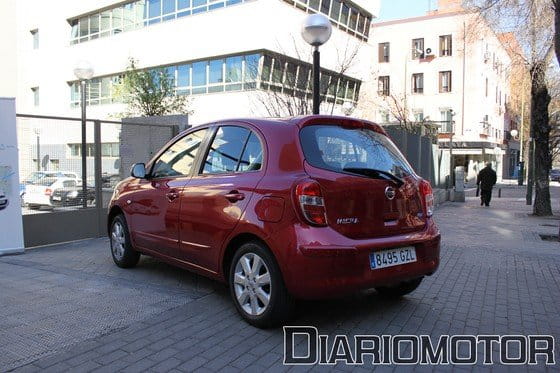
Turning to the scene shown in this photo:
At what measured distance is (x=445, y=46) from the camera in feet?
138

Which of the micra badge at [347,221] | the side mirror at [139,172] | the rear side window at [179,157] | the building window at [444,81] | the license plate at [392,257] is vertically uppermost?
the building window at [444,81]

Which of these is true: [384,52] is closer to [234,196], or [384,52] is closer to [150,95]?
[150,95]

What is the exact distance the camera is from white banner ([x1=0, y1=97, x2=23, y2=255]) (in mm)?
7312

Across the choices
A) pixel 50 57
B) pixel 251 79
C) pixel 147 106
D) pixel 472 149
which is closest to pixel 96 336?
pixel 147 106

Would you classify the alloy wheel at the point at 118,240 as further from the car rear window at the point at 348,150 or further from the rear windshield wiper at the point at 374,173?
the rear windshield wiper at the point at 374,173

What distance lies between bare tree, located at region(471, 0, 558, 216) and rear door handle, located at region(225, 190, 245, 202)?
10.6m

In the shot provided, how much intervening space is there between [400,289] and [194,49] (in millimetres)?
22053

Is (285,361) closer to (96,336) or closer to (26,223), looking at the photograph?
(96,336)

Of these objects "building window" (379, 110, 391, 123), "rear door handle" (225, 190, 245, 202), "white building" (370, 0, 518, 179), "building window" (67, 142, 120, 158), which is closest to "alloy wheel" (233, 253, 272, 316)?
"rear door handle" (225, 190, 245, 202)

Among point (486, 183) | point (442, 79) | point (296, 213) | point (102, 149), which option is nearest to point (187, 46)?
point (486, 183)

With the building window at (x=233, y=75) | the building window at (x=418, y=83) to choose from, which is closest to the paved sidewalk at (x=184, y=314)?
the building window at (x=233, y=75)

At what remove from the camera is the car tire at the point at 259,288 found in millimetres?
4062

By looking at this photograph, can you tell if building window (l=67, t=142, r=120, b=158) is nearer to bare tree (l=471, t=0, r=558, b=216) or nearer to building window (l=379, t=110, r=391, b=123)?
bare tree (l=471, t=0, r=558, b=216)

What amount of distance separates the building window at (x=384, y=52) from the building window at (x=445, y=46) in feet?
15.5
